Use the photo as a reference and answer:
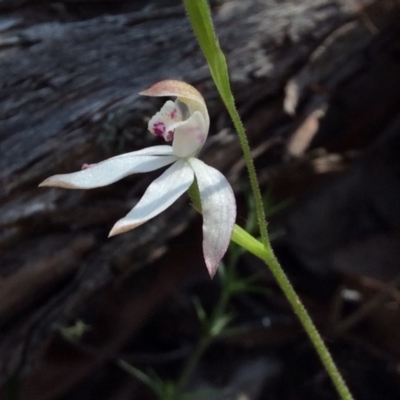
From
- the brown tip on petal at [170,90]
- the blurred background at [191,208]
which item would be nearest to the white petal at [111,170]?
the brown tip on petal at [170,90]

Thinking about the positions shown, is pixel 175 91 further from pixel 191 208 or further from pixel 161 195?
pixel 191 208

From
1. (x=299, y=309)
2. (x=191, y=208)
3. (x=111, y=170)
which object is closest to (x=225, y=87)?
(x=111, y=170)

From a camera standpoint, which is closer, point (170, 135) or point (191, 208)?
point (170, 135)

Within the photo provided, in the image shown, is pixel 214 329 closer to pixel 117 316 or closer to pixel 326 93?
pixel 117 316

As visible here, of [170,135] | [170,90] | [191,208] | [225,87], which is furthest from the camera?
[191,208]

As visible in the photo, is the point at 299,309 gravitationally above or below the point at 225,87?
below

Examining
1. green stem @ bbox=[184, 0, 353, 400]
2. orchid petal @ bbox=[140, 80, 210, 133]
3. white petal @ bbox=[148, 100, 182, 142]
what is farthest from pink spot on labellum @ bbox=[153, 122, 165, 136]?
green stem @ bbox=[184, 0, 353, 400]

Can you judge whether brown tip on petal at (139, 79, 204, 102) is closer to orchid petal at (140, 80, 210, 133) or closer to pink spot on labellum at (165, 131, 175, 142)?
orchid petal at (140, 80, 210, 133)
